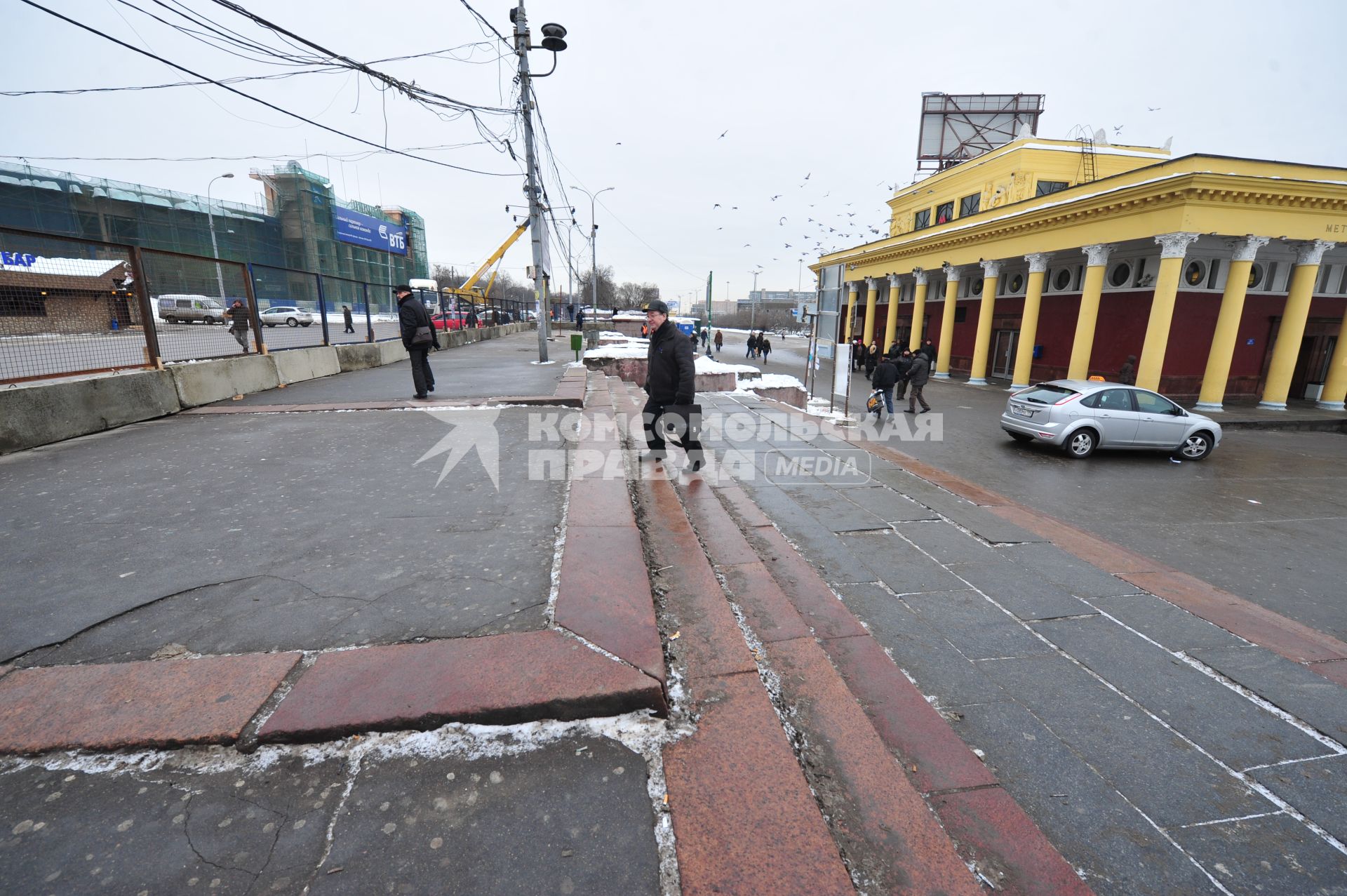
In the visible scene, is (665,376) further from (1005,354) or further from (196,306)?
(196,306)

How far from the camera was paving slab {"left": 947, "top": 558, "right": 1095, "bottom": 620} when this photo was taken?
3.84 metres

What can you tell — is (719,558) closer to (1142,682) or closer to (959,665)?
(959,665)

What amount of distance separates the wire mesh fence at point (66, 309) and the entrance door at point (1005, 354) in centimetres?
2832

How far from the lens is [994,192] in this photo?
85.0ft

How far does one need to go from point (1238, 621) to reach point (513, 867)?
4913mm

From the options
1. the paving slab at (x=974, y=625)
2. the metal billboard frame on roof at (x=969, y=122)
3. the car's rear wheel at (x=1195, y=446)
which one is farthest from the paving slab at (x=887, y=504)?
the metal billboard frame on roof at (x=969, y=122)

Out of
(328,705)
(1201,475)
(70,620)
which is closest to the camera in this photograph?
(328,705)

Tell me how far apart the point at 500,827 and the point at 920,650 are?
8.59ft

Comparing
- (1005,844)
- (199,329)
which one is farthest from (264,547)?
(199,329)

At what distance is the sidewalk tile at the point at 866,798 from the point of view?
5.55ft

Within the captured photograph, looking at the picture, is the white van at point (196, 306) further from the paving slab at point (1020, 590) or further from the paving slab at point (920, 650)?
the paving slab at point (1020, 590)

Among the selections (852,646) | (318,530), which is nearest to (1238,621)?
(852,646)

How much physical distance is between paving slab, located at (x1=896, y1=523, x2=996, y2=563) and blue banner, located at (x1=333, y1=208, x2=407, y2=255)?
50160 millimetres

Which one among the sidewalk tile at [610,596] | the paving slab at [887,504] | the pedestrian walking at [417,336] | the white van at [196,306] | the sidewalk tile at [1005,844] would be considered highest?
the white van at [196,306]
